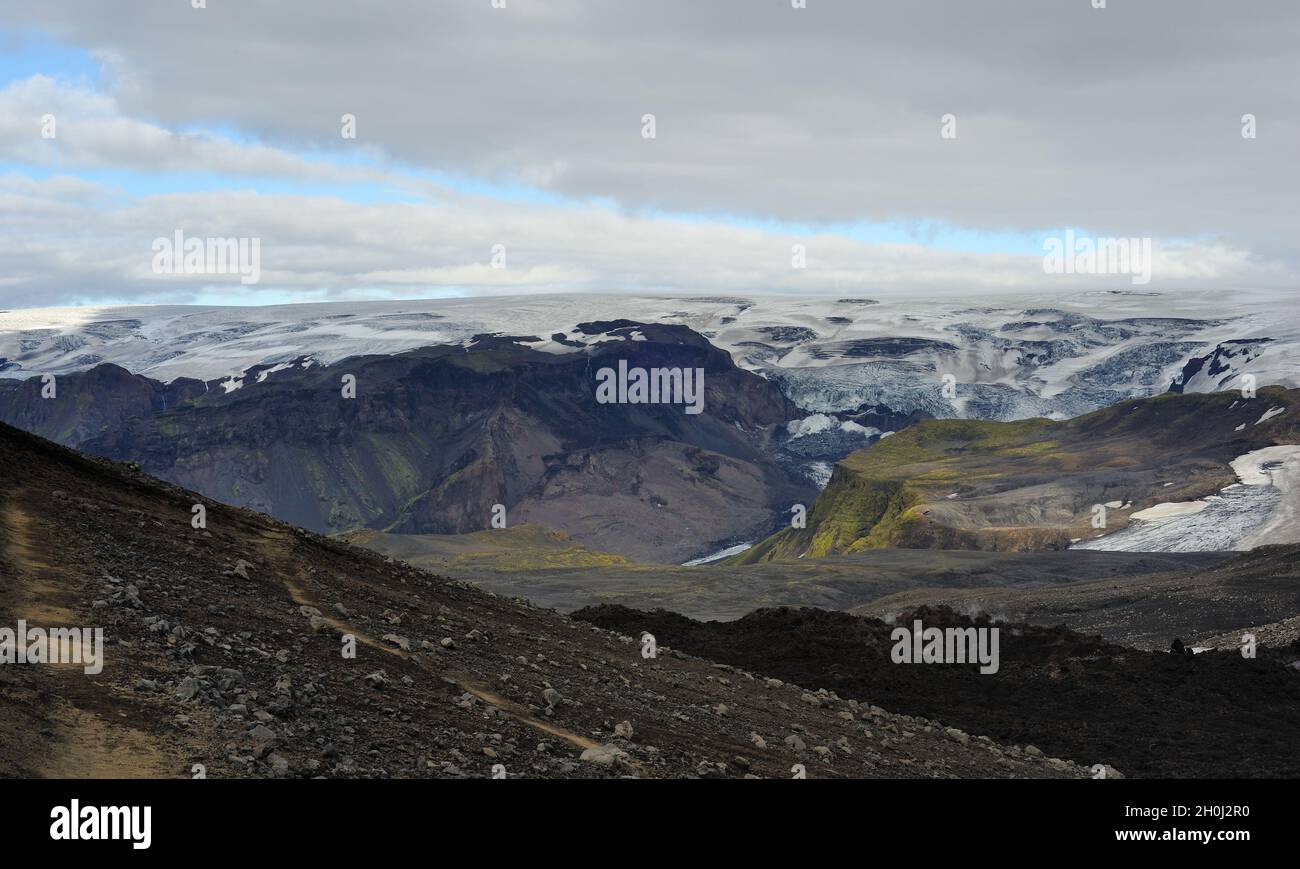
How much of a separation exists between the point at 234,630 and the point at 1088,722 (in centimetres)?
2260

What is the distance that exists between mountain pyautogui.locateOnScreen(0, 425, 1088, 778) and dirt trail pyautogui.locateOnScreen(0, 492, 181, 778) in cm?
3

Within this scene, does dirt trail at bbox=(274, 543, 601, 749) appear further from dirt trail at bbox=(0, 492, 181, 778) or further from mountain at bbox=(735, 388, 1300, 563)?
mountain at bbox=(735, 388, 1300, 563)

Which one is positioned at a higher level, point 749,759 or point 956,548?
point 749,759

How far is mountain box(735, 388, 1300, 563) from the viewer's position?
139750mm

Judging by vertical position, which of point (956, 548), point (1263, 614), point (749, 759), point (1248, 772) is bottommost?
point (956, 548)

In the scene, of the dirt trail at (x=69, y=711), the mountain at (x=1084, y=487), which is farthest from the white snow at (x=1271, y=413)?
the dirt trail at (x=69, y=711)

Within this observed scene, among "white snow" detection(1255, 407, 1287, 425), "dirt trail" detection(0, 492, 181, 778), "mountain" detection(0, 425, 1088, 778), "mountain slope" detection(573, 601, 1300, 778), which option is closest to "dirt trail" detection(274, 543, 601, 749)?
"mountain" detection(0, 425, 1088, 778)

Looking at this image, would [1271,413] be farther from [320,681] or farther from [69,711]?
[69,711]

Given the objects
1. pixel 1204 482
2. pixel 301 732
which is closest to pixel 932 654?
pixel 301 732

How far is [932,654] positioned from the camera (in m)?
44.2

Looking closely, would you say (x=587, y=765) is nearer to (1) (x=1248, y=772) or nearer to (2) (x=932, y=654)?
(1) (x=1248, y=772)

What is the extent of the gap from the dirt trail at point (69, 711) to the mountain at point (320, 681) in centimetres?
3

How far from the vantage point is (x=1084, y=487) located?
156 m
